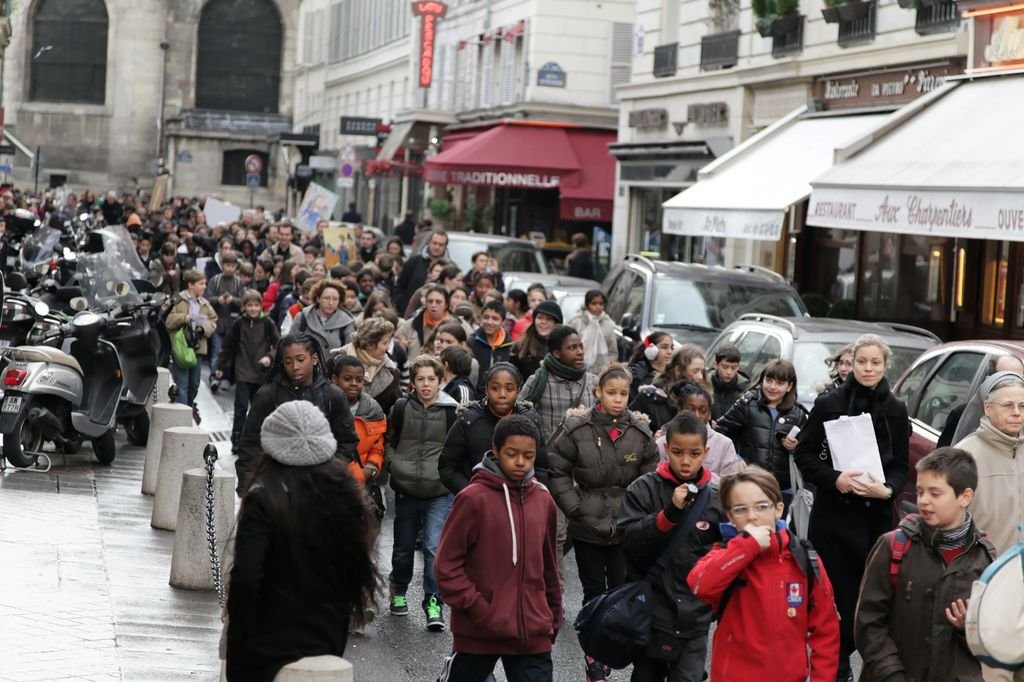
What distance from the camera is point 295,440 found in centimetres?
536

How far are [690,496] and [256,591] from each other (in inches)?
89.9

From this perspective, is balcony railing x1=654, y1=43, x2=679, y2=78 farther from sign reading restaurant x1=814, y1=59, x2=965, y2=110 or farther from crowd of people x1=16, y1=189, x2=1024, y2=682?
crowd of people x1=16, y1=189, x2=1024, y2=682

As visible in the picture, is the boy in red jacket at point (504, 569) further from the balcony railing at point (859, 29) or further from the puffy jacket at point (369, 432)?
the balcony railing at point (859, 29)

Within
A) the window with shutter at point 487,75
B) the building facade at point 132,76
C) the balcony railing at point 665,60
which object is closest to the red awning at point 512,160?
the window with shutter at point 487,75

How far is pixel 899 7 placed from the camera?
21641 millimetres

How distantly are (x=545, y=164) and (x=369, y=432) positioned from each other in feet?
89.8

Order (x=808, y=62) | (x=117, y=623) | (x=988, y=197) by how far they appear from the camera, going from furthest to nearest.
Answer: (x=808, y=62) → (x=988, y=197) → (x=117, y=623)

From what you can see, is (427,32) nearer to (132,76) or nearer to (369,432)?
(369,432)

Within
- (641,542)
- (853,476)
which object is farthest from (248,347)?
(641,542)

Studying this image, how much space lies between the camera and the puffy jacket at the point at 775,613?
19.5 feet

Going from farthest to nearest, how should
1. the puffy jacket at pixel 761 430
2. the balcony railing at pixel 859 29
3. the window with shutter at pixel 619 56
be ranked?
the window with shutter at pixel 619 56 < the balcony railing at pixel 859 29 < the puffy jacket at pixel 761 430

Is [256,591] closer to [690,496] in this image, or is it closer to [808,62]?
[690,496]

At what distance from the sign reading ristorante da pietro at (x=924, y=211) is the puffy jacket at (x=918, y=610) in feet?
29.3

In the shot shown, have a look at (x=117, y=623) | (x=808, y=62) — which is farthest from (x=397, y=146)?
(x=117, y=623)
